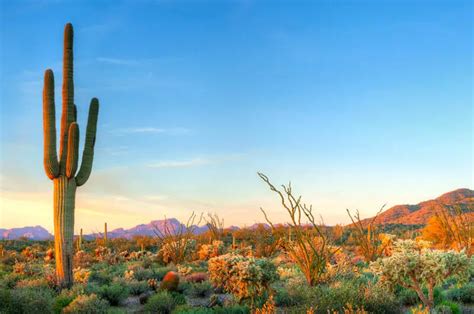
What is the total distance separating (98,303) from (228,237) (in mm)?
Result: 30596

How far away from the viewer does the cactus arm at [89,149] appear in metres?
16.4

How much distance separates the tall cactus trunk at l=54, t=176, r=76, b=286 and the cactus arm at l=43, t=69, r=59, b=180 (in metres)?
0.45

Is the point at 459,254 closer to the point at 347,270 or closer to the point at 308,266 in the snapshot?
the point at 308,266

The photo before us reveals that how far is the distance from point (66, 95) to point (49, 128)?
135cm

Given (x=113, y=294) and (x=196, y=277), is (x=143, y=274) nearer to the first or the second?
(x=196, y=277)

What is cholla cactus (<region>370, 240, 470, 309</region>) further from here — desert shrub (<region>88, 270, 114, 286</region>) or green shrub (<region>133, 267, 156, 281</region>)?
desert shrub (<region>88, 270, 114, 286</region>)

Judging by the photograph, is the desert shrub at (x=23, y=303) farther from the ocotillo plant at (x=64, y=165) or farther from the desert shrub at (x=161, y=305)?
the ocotillo plant at (x=64, y=165)

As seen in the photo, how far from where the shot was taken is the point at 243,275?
12.0 meters

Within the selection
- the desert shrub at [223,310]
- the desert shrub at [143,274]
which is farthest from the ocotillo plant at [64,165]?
the desert shrub at [223,310]

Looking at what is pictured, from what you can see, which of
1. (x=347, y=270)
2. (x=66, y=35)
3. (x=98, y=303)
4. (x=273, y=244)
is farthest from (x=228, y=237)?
(x=98, y=303)

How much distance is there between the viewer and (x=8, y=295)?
10586mm

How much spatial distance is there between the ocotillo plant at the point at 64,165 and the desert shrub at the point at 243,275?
18.7ft

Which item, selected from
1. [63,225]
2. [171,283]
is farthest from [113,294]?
[63,225]

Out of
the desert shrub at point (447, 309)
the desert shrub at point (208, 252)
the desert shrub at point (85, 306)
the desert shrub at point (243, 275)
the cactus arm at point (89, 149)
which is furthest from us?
the desert shrub at point (208, 252)
